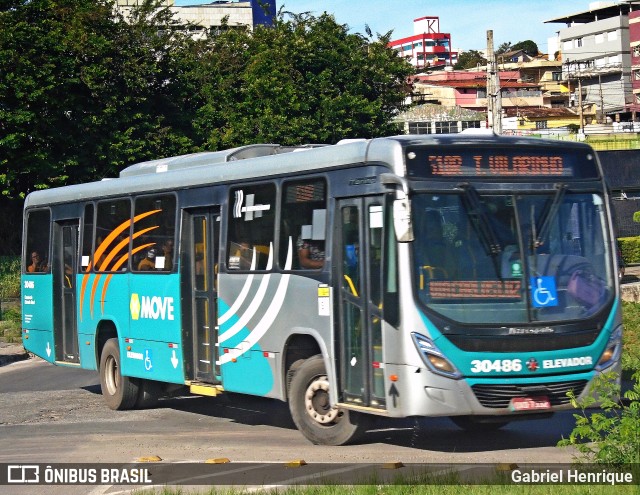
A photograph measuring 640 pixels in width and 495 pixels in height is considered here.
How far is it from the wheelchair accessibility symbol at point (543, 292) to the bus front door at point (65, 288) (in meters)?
8.49

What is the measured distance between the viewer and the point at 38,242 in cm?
1817

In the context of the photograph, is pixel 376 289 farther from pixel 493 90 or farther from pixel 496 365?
pixel 493 90

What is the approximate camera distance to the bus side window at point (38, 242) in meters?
17.8

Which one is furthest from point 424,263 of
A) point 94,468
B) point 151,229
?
point 151,229

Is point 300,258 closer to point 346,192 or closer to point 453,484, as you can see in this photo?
point 346,192

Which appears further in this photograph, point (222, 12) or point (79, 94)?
point (222, 12)

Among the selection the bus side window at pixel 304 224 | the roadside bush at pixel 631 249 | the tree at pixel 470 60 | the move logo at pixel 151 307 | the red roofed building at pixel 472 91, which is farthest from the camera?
the tree at pixel 470 60

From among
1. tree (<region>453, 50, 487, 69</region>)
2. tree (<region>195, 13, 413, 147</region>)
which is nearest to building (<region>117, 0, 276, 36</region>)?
tree (<region>195, 13, 413, 147</region>)

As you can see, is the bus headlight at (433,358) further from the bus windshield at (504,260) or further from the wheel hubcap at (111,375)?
the wheel hubcap at (111,375)

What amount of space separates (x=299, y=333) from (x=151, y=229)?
383 centimetres

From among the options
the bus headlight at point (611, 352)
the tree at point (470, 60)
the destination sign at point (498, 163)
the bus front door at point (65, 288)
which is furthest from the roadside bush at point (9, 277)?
the tree at point (470, 60)

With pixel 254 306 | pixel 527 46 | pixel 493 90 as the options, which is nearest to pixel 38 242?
pixel 254 306

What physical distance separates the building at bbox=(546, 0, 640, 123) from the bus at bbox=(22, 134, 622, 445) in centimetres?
8609

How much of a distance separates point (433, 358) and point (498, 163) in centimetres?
194
